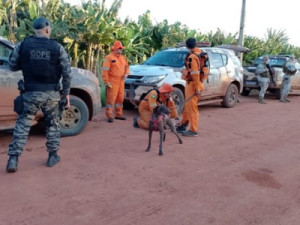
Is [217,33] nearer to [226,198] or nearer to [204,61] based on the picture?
[204,61]

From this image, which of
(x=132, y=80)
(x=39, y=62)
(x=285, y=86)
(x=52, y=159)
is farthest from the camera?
(x=285, y=86)

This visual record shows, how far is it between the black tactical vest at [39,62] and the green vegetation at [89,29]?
23.7 ft

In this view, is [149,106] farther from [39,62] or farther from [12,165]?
[12,165]

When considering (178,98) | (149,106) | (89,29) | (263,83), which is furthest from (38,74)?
(263,83)

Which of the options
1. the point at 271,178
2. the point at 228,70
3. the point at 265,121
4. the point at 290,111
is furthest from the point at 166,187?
the point at 290,111

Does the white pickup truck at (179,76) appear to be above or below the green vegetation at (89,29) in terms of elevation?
below

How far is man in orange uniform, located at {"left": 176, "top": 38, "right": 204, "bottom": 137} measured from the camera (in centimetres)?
632

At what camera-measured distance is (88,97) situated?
6.56 meters

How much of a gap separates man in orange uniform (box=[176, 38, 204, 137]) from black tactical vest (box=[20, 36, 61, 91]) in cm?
274

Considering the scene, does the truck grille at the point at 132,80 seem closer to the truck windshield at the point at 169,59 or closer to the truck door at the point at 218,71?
the truck windshield at the point at 169,59

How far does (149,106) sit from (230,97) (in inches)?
186

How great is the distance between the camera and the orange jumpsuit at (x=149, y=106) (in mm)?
6273

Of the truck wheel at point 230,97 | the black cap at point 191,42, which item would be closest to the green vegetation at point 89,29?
the truck wheel at point 230,97

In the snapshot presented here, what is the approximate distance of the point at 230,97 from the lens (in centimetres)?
1055
